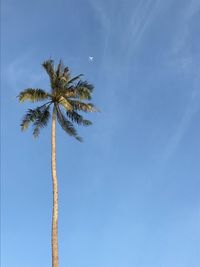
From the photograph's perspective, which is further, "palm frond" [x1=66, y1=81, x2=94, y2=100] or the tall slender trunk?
"palm frond" [x1=66, y1=81, x2=94, y2=100]

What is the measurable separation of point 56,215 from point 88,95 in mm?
11242

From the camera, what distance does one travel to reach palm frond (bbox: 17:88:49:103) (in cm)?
4100

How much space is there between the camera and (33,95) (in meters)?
41.1

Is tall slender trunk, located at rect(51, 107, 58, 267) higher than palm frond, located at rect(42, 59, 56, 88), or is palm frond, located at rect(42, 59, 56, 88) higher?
palm frond, located at rect(42, 59, 56, 88)

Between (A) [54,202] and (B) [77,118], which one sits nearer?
(A) [54,202]

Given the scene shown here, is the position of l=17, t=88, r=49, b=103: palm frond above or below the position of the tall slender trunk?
above

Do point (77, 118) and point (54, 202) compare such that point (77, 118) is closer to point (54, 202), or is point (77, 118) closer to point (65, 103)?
point (65, 103)

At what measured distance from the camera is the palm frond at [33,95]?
41.0m

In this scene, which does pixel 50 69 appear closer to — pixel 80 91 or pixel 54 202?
pixel 80 91

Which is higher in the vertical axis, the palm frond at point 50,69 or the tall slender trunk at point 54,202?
the palm frond at point 50,69

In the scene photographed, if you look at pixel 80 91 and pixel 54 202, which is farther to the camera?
pixel 80 91

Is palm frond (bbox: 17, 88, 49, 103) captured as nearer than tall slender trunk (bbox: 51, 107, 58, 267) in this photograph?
No

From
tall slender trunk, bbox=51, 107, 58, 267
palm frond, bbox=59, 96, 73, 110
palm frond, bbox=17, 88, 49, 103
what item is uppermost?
palm frond, bbox=17, 88, 49, 103

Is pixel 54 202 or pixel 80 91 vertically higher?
pixel 80 91
